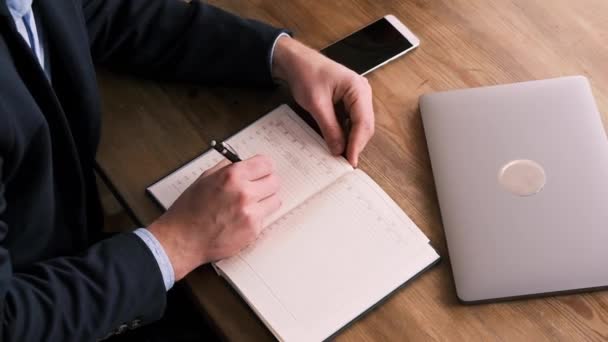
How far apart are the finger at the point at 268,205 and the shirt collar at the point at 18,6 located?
36 centimetres

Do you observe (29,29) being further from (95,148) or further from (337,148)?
(337,148)

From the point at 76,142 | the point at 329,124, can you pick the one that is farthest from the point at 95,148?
the point at 329,124

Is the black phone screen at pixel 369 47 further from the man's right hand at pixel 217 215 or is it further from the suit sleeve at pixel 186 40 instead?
the man's right hand at pixel 217 215

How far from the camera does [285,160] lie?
98cm

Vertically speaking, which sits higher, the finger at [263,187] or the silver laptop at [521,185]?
the finger at [263,187]

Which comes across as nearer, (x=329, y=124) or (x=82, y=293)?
(x=82, y=293)

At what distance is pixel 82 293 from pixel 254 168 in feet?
0.85

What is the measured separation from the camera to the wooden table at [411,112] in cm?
86

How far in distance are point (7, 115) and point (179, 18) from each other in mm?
345

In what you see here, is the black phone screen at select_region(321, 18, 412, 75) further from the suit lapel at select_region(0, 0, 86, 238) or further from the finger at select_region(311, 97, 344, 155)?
the suit lapel at select_region(0, 0, 86, 238)

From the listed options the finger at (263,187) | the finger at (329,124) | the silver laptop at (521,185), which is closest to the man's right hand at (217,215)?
the finger at (263,187)

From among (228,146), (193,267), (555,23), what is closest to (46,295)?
(193,267)

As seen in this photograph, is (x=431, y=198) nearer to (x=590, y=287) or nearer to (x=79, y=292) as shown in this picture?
(x=590, y=287)

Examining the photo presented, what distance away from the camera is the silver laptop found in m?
0.86
